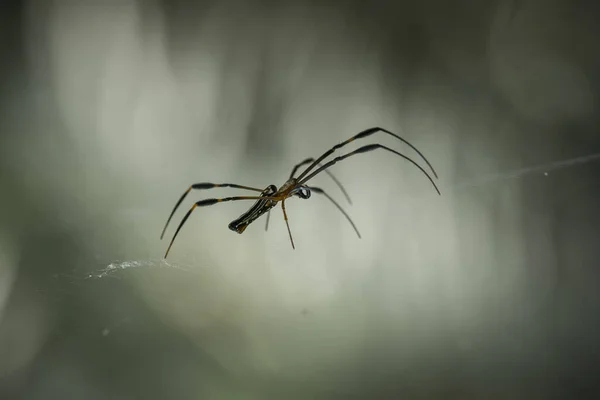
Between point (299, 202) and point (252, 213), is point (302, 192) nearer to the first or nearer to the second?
point (252, 213)

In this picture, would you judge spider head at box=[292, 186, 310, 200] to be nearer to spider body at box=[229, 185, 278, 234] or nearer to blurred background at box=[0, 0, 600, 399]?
A: spider body at box=[229, 185, 278, 234]

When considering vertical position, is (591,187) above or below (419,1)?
below

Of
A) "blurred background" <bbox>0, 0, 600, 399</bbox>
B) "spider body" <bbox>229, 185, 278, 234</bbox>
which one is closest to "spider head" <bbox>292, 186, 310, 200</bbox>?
"spider body" <bbox>229, 185, 278, 234</bbox>

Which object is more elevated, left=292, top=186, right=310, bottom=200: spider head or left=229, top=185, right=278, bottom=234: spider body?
left=292, top=186, right=310, bottom=200: spider head

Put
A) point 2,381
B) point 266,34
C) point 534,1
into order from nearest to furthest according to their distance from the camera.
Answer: point 2,381
point 534,1
point 266,34

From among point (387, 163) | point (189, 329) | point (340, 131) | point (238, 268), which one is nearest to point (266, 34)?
point (340, 131)

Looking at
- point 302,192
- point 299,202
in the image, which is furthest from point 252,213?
point 299,202

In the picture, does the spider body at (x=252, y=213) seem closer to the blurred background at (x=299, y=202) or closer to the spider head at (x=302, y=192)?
the spider head at (x=302, y=192)

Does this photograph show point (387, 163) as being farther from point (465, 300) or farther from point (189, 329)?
point (189, 329)

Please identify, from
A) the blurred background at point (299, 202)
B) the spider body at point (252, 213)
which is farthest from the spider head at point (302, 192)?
the blurred background at point (299, 202)
